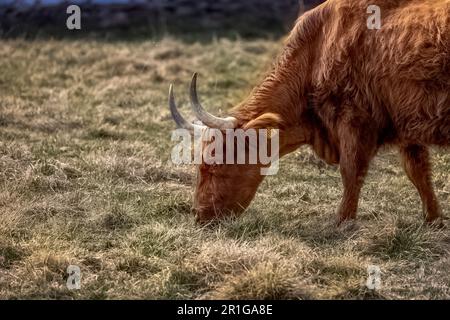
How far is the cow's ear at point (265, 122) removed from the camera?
5.74 meters

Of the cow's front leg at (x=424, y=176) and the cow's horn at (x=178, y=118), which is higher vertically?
the cow's horn at (x=178, y=118)

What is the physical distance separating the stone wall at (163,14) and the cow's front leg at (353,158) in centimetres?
1228

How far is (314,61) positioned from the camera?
19.5ft

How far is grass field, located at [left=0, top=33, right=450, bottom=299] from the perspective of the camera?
15.3 feet

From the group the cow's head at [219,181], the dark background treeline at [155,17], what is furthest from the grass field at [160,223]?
the dark background treeline at [155,17]

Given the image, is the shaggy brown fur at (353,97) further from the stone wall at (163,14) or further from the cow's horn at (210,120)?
the stone wall at (163,14)

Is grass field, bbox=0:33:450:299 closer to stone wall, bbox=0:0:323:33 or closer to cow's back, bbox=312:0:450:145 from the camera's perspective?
cow's back, bbox=312:0:450:145

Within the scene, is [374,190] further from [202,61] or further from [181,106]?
[202,61]

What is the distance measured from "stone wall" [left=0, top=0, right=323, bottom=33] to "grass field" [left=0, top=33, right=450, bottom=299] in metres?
7.16

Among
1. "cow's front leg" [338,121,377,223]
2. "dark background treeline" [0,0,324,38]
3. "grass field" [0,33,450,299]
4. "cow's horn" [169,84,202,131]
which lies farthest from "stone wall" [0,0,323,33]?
"cow's front leg" [338,121,377,223]

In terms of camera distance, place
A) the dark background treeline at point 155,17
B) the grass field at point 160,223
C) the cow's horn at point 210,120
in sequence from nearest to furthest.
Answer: the grass field at point 160,223 → the cow's horn at point 210,120 → the dark background treeline at point 155,17

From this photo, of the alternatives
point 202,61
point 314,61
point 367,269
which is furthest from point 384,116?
point 202,61
